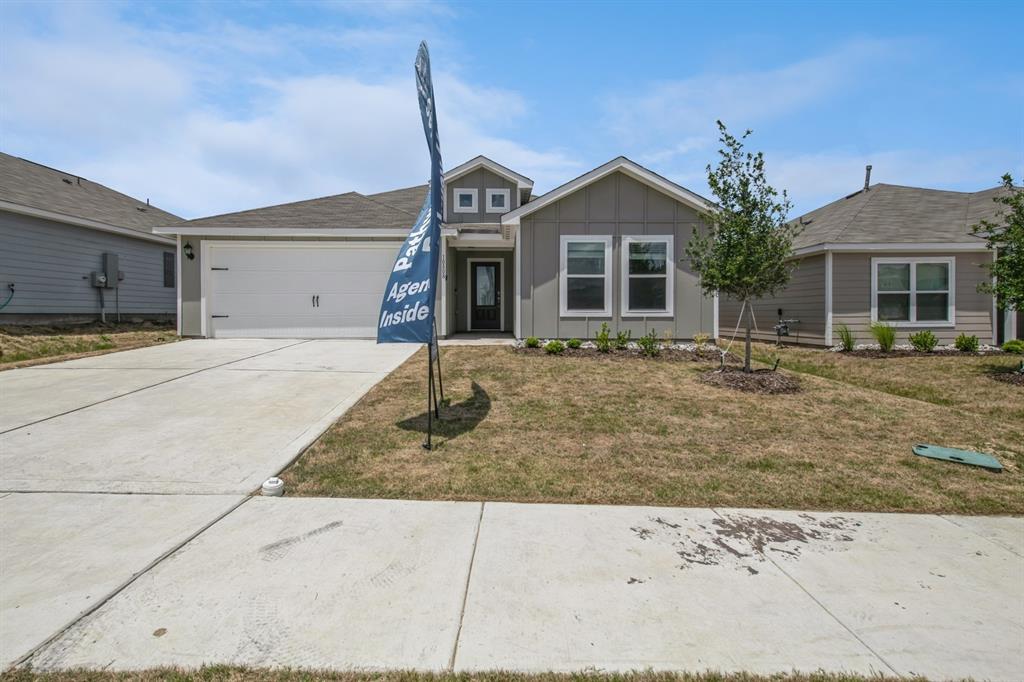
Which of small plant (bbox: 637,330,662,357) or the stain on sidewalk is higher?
small plant (bbox: 637,330,662,357)

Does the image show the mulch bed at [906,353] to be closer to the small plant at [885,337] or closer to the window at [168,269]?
the small plant at [885,337]

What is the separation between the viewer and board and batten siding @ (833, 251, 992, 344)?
12641 mm

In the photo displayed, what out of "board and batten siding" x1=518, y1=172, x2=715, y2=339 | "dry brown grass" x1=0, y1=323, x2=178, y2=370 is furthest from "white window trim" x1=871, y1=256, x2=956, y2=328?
"dry brown grass" x1=0, y1=323, x2=178, y2=370

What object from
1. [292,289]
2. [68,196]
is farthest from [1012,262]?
[68,196]

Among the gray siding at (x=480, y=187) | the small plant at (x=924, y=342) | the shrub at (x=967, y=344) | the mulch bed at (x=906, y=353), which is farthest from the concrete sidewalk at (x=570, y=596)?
the gray siding at (x=480, y=187)

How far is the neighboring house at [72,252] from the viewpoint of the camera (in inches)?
507

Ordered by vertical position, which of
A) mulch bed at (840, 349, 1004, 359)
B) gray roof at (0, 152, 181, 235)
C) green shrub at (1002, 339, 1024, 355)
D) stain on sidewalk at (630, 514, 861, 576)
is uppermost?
gray roof at (0, 152, 181, 235)

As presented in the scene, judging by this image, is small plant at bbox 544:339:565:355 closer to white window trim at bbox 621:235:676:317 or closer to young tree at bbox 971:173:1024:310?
white window trim at bbox 621:235:676:317

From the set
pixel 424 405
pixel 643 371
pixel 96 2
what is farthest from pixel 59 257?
pixel 643 371

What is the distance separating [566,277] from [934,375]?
740 cm

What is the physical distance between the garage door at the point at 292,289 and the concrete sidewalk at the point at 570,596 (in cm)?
951

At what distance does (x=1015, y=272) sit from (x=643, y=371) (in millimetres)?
6773

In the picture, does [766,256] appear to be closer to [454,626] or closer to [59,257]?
[454,626]

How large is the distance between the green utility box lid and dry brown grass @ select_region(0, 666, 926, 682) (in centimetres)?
397
